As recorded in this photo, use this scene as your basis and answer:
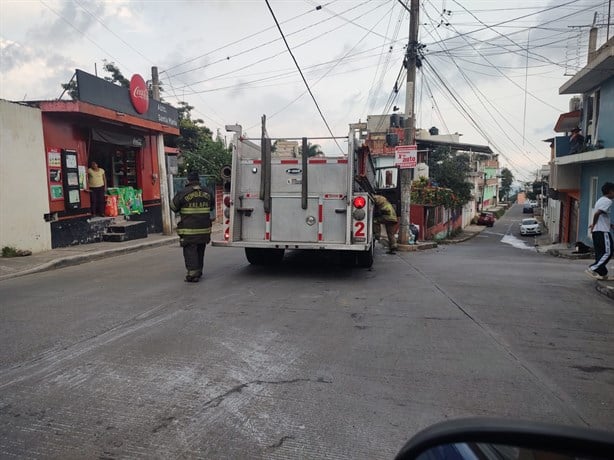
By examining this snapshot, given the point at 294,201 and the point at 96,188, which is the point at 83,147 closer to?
the point at 96,188

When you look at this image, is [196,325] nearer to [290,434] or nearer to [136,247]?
[290,434]

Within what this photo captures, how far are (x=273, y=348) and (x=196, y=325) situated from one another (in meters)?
1.14

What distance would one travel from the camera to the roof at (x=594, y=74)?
13.3m

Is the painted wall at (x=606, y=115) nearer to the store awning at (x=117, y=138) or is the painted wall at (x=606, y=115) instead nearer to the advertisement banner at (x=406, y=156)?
the advertisement banner at (x=406, y=156)

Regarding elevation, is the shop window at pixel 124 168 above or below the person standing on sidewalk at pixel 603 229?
above

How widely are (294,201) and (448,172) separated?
28.0m

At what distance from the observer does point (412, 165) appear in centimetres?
1333

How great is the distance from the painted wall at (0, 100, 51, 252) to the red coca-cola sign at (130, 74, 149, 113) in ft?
12.3

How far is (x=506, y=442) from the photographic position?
51.3 inches

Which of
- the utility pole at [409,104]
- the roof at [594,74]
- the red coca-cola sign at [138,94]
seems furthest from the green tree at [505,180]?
the red coca-cola sign at [138,94]

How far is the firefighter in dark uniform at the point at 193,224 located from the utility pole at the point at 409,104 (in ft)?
25.5

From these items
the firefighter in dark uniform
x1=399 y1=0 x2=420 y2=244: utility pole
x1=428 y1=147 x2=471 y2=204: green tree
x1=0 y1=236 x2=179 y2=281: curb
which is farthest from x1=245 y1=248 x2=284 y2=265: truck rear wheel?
x1=428 y1=147 x2=471 y2=204: green tree

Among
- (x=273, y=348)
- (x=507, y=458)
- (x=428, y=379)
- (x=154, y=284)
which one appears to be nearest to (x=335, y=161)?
(x=154, y=284)

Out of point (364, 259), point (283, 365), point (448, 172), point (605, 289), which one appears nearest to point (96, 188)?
point (364, 259)
